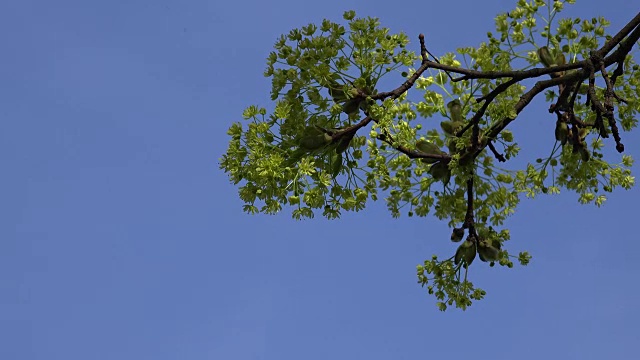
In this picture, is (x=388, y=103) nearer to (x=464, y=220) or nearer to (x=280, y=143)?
(x=280, y=143)

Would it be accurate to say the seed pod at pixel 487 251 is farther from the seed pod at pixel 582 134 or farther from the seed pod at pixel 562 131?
the seed pod at pixel 582 134

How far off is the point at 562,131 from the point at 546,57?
523 millimetres

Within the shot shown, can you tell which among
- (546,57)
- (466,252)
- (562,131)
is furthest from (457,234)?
(546,57)

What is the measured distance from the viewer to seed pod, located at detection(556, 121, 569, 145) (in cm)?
562

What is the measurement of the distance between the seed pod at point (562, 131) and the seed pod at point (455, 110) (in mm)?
682

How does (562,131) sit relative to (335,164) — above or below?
above

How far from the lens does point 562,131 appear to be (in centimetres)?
563

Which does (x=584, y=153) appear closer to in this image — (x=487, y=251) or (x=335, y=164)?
(x=487, y=251)

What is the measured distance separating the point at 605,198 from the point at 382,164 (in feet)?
5.67

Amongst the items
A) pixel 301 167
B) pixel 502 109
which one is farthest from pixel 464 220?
pixel 301 167

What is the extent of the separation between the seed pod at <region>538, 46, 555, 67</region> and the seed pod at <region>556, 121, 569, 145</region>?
0.42 meters


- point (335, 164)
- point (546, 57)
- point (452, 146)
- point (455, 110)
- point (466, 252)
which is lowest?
point (466, 252)

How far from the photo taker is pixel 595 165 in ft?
19.8

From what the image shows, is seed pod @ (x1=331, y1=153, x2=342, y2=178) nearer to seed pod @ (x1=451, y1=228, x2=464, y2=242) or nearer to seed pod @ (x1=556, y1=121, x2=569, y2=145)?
seed pod @ (x1=451, y1=228, x2=464, y2=242)
